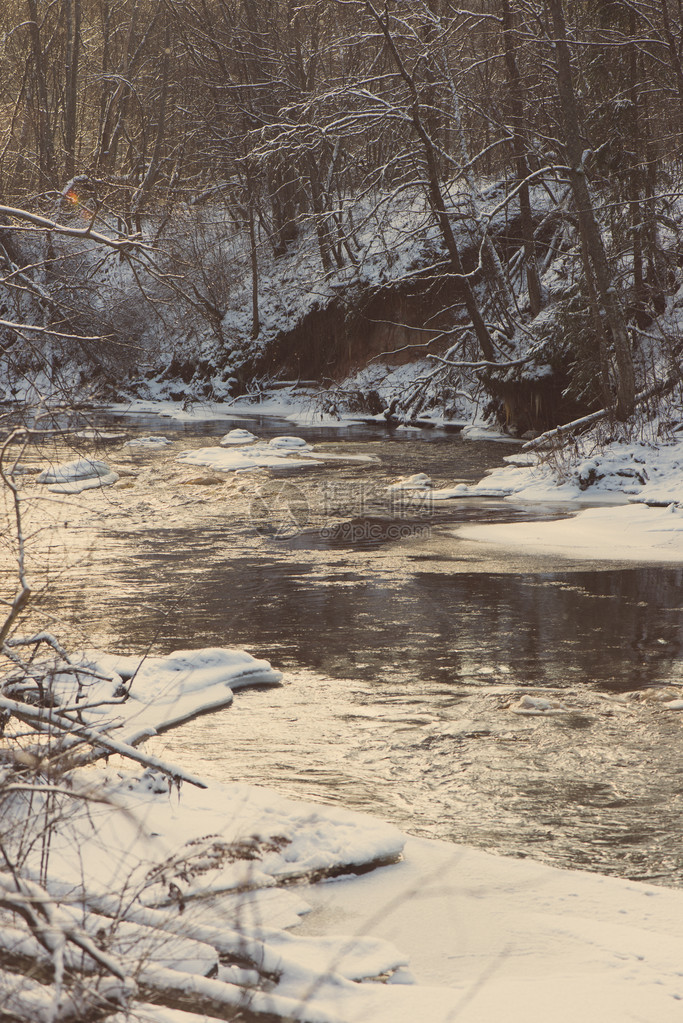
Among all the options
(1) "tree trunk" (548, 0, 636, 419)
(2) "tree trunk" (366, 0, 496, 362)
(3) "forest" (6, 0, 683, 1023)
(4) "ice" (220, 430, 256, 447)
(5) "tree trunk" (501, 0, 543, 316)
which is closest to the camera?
(3) "forest" (6, 0, 683, 1023)

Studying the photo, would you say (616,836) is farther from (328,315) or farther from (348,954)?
(328,315)

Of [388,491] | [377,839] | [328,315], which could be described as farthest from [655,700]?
[328,315]

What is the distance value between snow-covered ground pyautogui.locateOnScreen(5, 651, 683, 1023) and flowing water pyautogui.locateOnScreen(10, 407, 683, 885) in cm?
43

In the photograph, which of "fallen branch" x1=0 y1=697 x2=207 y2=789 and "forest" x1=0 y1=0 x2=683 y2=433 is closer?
"fallen branch" x1=0 y1=697 x2=207 y2=789

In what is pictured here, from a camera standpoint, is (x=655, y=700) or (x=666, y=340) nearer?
(x=655, y=700)

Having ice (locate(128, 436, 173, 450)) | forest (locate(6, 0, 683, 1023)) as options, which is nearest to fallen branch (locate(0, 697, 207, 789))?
forest (locate(6, 0, 683, 1023))

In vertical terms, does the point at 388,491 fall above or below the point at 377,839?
above

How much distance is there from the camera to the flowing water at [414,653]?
5.50 metres

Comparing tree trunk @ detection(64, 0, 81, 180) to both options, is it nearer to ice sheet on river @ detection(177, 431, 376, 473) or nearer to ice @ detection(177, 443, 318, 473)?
ice sheet on river @ detection(177, 431, 376, 473)

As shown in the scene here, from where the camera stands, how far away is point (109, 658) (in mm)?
7613

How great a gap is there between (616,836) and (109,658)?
403cm

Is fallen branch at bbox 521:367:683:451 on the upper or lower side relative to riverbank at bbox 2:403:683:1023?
upper

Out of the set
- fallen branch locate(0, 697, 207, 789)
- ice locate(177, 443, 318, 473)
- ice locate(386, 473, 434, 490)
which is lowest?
fallen branch locate(0, 697, 207, 789)

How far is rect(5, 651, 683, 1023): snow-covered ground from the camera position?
343 centimetres
